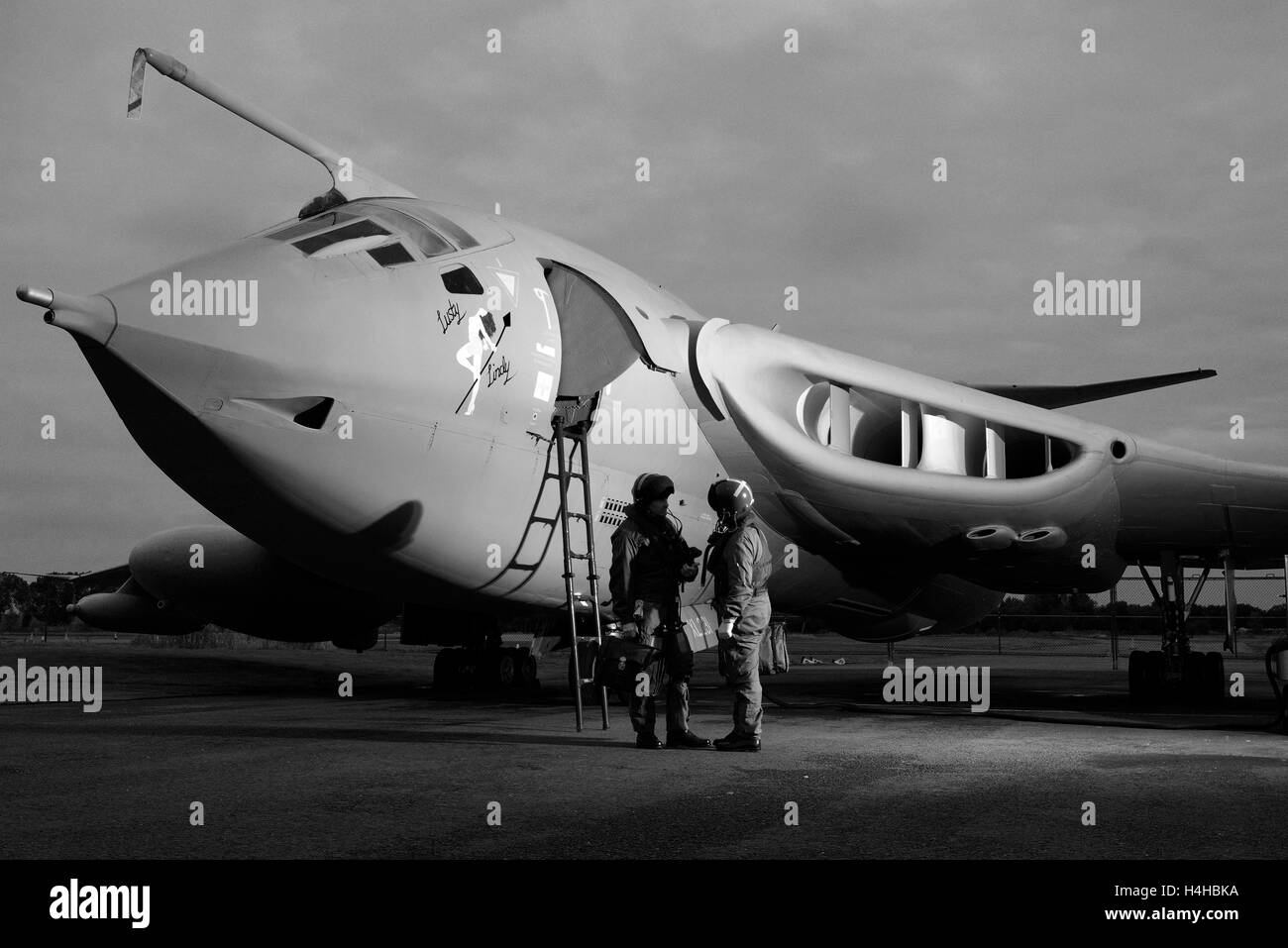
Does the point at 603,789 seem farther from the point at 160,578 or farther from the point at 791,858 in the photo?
the point at 160,578

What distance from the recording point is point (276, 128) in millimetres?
8977

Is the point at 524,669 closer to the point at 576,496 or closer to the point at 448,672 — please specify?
the point at 448,672

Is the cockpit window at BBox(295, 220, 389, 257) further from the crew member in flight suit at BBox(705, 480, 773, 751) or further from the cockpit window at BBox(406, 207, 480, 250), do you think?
the crew member in flight suit at BBox(705, 480, 773, 751)

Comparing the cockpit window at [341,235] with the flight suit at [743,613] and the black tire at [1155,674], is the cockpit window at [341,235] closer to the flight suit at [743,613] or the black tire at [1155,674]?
the flight suit at [743,613]

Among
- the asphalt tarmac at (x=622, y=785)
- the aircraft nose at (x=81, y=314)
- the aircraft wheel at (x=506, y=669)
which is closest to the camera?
the asphalt tarmac at (x=622, y=785)

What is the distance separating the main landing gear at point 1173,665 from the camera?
1325 cm

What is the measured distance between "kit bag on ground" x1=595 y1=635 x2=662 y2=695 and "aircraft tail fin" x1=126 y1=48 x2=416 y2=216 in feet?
12.2

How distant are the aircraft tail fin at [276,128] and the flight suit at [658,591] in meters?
3.26

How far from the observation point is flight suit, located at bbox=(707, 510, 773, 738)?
7.09 meters

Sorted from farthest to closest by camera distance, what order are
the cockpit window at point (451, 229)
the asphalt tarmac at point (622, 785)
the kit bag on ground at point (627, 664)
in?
the cockpit window at point (451, 229)
the kit bag on ground at point (627, 664)
the asphalt tarmac at point (622, 785)

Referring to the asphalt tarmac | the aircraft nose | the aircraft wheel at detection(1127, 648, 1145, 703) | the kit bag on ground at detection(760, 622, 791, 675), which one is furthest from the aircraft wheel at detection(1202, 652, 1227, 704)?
the aircraft nose

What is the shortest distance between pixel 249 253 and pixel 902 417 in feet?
19.5

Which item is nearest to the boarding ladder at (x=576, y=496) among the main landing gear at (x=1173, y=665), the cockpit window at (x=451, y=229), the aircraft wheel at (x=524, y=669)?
the cockpit window at (x=451, y=229)

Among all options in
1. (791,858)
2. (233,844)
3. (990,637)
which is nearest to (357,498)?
(233,844)
